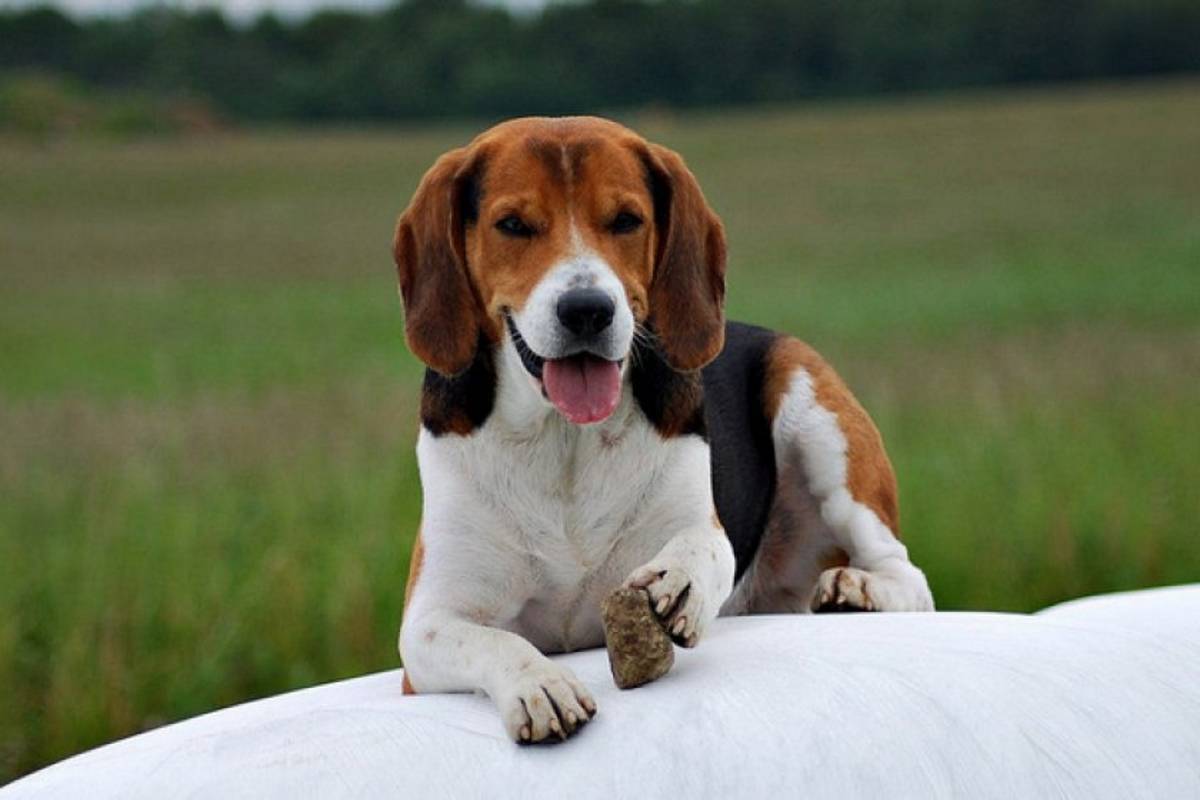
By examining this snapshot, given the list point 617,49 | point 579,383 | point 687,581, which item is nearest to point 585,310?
point 579,383

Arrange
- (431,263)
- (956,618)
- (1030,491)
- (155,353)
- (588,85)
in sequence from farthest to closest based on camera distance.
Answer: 1. (588,85)
2. (155,353)
3. (1030,491)
4. (956,618)
5. (431,263)

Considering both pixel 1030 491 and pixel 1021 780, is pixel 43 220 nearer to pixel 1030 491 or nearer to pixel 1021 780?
pixel 1030 491

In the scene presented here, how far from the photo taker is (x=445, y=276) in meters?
3.53

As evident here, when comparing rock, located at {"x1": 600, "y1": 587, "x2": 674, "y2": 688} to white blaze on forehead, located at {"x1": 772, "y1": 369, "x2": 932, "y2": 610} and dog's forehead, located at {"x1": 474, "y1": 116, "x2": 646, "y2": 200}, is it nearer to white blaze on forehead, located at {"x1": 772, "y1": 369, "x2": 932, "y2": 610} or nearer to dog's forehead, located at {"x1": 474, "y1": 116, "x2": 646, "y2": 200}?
dog's forehead, located at {"x1": 474, "y1": 116, "x2": 646, "y2": 200}

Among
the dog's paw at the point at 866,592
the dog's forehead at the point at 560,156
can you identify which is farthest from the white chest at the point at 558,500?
the dog's paw at the point at 866,592

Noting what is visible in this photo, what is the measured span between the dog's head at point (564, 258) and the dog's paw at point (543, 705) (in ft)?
1.53

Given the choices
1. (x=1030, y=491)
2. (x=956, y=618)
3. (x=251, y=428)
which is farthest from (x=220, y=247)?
(x=956, y=618)

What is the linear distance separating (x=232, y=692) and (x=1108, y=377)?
19.0 ft

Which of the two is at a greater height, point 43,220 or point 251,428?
point 251,428

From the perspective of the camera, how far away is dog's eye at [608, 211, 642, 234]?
342 centimetres

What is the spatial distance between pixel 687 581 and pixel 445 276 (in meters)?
0.74

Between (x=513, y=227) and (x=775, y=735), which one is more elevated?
(x=513, y=227)

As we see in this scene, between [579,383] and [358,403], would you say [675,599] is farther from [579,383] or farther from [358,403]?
[358,403]

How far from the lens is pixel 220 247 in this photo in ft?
86.0
